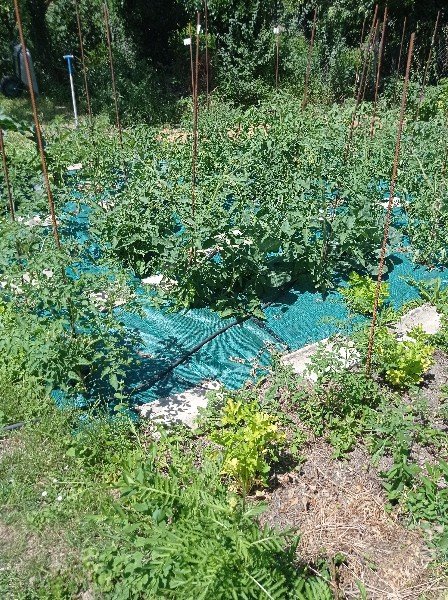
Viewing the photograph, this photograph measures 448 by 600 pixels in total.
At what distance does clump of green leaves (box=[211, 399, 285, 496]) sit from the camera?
112 inches

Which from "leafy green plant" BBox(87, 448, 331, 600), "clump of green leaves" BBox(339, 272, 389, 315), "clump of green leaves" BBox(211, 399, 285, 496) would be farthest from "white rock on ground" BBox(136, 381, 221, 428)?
"clump of green leaves" BBox(339, 272, 389, 315)

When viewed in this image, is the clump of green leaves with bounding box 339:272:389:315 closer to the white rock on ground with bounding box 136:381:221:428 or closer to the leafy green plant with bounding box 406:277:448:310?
the leafy green plant with bounding box 406:277:448:310

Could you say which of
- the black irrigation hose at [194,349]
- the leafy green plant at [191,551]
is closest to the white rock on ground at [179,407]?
the black irrigation hose at [194,349]

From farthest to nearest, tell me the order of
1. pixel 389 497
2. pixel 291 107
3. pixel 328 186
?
pixel 291 107 < pixel 328 186 < pixel 389 497

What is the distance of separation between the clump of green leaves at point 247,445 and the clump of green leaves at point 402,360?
36.9 inches

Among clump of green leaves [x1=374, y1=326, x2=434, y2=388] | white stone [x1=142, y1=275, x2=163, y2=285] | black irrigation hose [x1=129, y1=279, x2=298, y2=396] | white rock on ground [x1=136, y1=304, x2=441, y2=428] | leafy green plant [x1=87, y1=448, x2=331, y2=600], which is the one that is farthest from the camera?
white stone [x1=142, y1=275, x2=163, y2=285]

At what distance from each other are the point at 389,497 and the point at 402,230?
3244 millimetres

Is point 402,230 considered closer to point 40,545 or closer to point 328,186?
point 328,186

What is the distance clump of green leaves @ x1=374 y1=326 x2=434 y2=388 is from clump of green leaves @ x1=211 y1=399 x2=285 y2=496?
3.08 ft

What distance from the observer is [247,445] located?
2.87 m

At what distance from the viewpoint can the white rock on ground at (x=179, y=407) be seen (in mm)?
3485

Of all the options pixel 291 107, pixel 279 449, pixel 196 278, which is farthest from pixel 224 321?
pixel 291 107

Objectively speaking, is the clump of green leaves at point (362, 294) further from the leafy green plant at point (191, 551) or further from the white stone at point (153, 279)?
the leafy green plant at point (191, 551)

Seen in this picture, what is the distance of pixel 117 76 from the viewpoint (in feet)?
37.0
